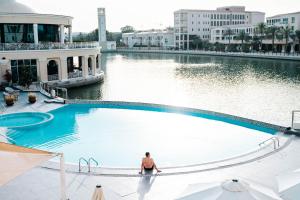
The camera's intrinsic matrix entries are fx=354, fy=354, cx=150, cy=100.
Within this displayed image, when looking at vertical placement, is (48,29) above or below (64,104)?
above

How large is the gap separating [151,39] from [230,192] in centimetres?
15154

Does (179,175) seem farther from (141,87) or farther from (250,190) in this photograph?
(141,87)

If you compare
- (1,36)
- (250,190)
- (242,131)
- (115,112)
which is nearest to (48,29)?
(1,36)

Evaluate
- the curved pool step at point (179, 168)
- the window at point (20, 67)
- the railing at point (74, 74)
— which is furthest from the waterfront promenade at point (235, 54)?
the curved pool step at point (179, 168)

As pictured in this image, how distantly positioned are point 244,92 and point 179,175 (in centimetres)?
2637

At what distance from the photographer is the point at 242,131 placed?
21.6 m

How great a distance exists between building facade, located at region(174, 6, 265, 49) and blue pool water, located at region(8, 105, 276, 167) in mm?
114244

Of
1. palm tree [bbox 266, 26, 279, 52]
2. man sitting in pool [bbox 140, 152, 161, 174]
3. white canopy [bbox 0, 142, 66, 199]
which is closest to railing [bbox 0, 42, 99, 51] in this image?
man sitting in pool [bbox 140, 152, 161, 174]

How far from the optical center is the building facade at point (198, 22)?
137 m

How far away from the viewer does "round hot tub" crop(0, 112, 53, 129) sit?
2333 cm

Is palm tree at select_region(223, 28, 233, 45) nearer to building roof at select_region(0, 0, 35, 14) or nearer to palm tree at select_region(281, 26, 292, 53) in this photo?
palm tree at select_region(281, 26, 292, 53)

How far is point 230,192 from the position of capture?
7996mm

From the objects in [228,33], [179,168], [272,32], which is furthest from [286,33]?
[179,168]

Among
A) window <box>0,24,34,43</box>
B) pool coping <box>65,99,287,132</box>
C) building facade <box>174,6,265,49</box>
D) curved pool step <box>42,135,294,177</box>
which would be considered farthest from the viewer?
building facade <box>174,6,265,49</box>
